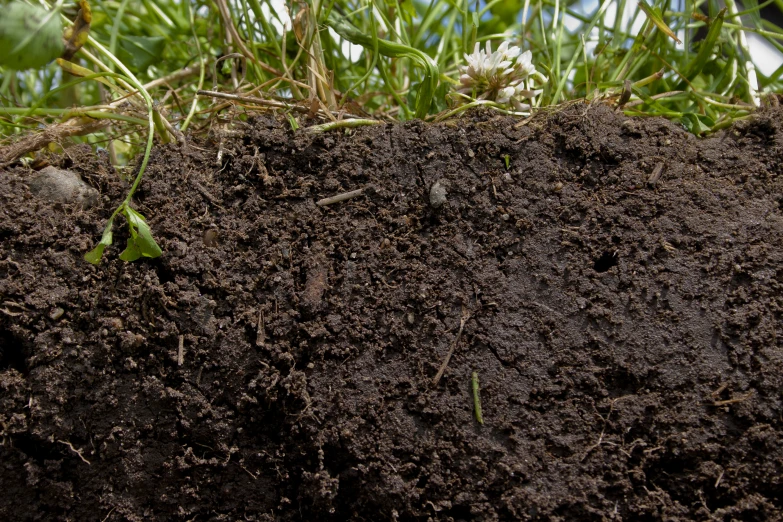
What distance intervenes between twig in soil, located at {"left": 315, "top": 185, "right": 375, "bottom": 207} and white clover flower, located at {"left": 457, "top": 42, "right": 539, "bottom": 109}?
0.29 meters

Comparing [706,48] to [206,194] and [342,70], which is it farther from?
[206,194]

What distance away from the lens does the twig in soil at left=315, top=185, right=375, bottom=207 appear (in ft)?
3.13

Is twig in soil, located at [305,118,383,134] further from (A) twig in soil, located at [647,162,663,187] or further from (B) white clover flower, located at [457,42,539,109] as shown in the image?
(A) twig in soil, located at [647,162,663,187]

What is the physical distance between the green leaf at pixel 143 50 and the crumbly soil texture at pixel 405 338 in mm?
556

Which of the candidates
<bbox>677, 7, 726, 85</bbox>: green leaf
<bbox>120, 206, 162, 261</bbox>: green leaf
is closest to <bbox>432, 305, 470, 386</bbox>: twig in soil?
<bbox>120, 206, 162, 261</bbox>: green leaf

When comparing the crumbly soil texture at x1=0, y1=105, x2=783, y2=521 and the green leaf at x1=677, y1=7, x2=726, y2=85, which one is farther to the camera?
the green leaf at x1=677, y1=7, x2=726, y2=85

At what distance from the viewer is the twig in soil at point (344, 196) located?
955 mm

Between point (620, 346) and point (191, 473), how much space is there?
0.70m

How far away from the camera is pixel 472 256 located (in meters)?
0.93

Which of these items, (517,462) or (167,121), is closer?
(517,462)

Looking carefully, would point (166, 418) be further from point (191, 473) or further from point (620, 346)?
point (620, 346)

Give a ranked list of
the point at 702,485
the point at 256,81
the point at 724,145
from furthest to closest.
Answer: the point at 256,81
the point at 724,145
the point at 702,485

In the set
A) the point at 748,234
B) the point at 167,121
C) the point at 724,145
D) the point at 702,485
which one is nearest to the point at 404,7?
the point at 167,121

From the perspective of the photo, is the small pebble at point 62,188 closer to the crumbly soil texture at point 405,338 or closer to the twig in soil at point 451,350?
the crumbly soil texture at point 405,338
